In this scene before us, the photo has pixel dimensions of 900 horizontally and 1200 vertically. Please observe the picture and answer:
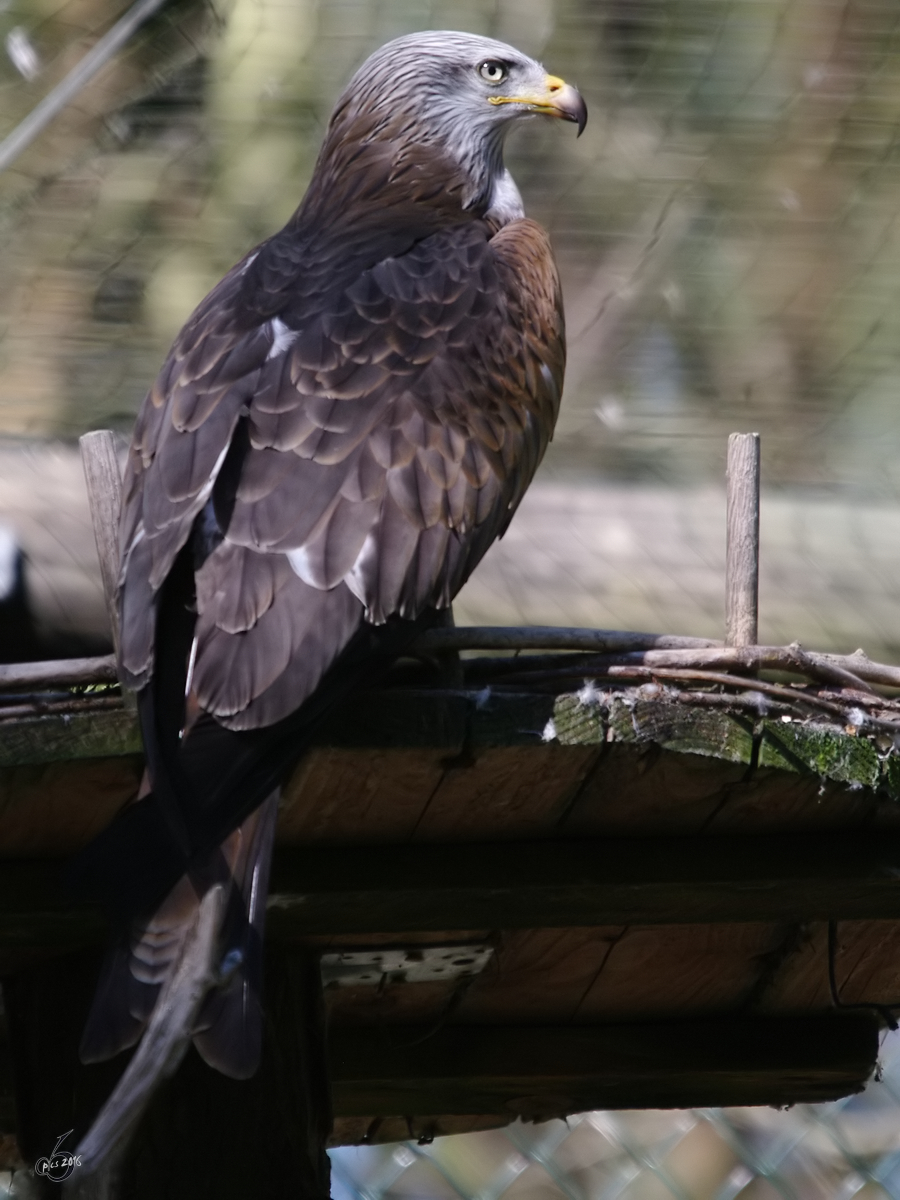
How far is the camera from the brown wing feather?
6.82ft

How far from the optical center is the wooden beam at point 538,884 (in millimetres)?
2121

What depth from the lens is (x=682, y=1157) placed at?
4.36 meters

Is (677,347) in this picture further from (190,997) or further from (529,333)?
(190,997)

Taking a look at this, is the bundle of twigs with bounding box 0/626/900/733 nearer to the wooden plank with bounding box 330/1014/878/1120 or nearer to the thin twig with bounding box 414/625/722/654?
the thin twig with bounding box 414/625/722/654

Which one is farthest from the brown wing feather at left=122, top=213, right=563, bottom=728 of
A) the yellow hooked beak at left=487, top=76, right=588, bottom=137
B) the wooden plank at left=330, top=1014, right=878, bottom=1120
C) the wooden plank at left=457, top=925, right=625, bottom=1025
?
A: the wooden plank at left=330, top=1014, right=878, bottom=1120

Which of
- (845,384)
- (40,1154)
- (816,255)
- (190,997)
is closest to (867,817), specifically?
(190,997)

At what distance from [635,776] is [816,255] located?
1913 millimetres

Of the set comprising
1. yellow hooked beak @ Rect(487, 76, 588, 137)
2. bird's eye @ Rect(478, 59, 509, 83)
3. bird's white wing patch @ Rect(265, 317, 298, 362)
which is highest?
bird's eye @ Rect(478, 59, 509, 83)

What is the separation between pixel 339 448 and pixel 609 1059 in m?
1.10

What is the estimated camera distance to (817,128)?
3775 millimetres

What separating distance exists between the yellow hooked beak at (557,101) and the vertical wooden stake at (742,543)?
1.27 m

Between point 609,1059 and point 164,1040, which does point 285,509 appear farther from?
point 609,1059

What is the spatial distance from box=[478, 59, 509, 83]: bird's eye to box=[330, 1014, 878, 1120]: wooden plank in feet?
6.36

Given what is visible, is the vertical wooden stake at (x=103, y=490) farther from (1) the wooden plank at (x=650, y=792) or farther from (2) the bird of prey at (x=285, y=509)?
(1) the wooden plank at (x=650, y=792)
